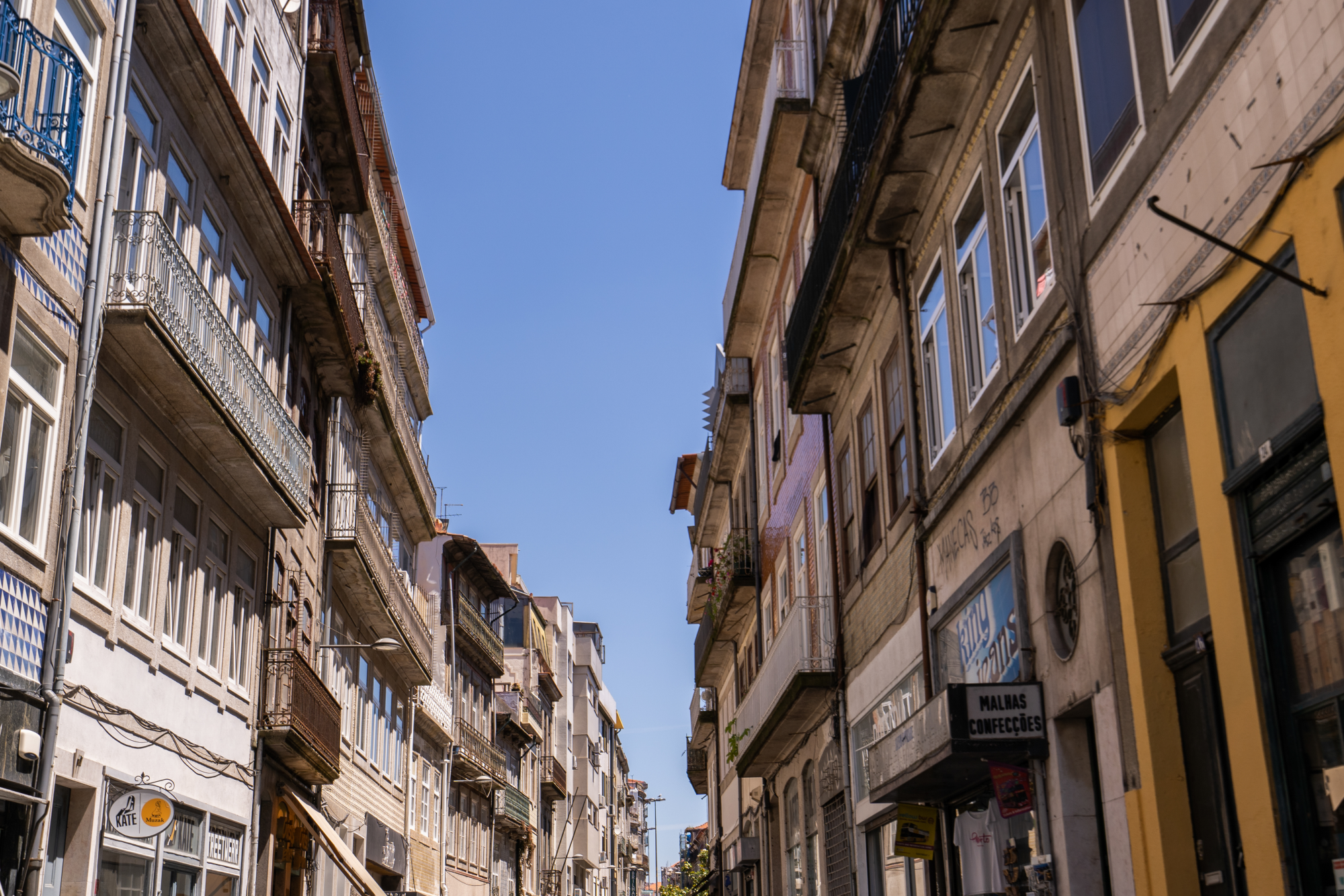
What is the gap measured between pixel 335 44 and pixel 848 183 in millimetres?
11794

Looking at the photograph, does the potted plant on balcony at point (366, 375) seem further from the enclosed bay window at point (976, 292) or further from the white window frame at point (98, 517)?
the enclosed bay window at point (976, 292)

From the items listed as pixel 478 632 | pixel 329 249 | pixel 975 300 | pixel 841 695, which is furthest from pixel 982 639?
pixel 478 632

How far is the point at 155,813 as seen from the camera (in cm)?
1294

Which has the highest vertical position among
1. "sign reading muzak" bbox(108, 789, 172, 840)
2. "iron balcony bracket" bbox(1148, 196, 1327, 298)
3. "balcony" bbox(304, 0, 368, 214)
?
"balcony" bbox(304, 0, 368, 214)

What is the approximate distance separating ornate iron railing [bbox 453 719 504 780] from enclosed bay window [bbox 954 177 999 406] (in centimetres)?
2878

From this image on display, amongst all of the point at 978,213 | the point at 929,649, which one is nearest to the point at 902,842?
the point at 929,649

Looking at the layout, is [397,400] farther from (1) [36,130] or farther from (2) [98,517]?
(1) [36,130]

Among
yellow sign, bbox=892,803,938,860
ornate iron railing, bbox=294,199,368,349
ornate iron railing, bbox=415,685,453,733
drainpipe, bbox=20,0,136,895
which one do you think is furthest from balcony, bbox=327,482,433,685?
yellow sign, bbox=892,803,938,860

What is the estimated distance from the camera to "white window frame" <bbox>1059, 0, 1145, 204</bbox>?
24.2ft

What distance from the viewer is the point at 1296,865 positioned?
5.70 metres

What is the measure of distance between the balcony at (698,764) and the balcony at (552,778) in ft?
39.5

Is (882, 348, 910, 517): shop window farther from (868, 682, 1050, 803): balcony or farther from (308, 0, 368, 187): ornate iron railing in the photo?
(308, 0, 368, 187): ornate iron railing

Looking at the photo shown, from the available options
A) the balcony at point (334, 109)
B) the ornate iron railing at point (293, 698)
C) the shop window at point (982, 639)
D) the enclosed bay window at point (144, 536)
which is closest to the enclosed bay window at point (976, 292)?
the shop window at point (982, 639)

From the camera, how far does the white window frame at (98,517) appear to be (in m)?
12.6
